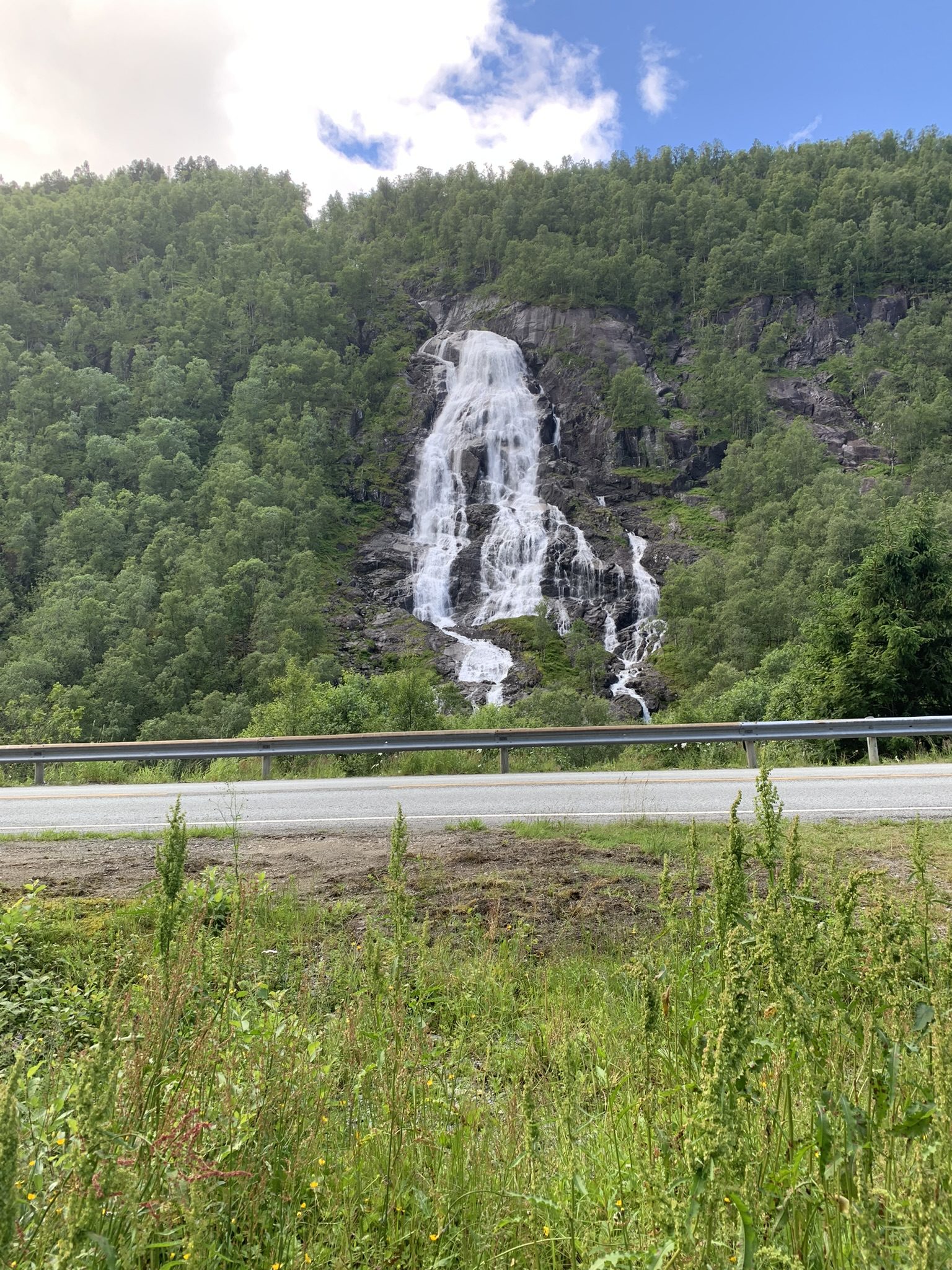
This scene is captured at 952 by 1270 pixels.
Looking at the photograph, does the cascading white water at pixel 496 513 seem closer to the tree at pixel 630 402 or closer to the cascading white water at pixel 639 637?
the cascading white water at pixel 639 637

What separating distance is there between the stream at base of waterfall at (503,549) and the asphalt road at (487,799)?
26.6 meters

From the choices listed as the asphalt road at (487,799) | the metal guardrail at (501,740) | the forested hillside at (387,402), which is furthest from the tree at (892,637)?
the asphalt road at (487,799)

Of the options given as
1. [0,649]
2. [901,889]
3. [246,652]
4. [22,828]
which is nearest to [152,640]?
[246,652]

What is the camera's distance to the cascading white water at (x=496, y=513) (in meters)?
47.4

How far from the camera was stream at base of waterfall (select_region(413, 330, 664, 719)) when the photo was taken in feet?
146

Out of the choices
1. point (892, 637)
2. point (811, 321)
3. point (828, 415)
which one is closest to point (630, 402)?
point (828, 415)

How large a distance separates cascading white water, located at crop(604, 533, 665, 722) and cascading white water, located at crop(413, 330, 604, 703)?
283cm

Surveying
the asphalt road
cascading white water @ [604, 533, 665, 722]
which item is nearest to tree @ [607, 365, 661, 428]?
cascading white water @ [604, 533, 665, 722]

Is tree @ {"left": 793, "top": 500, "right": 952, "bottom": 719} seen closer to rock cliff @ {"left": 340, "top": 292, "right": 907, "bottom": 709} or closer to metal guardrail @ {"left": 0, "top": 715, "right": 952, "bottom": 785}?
metal guardrail @ {"left": 0, "top": 715, "right": 952, "bottom": 785}

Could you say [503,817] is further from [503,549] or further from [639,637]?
[503,549]

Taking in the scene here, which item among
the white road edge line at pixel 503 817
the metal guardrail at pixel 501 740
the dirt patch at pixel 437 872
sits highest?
the metal guardrail at pixel 501 740

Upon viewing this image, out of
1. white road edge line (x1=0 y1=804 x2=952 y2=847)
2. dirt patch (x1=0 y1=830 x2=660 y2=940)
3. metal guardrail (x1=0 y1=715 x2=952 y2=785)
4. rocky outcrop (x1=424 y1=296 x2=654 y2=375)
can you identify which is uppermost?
rocky outcrop (x1=424 y1=296 x2=654 y2=375)

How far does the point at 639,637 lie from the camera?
44938 millimetres

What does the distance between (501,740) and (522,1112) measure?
10.1m
